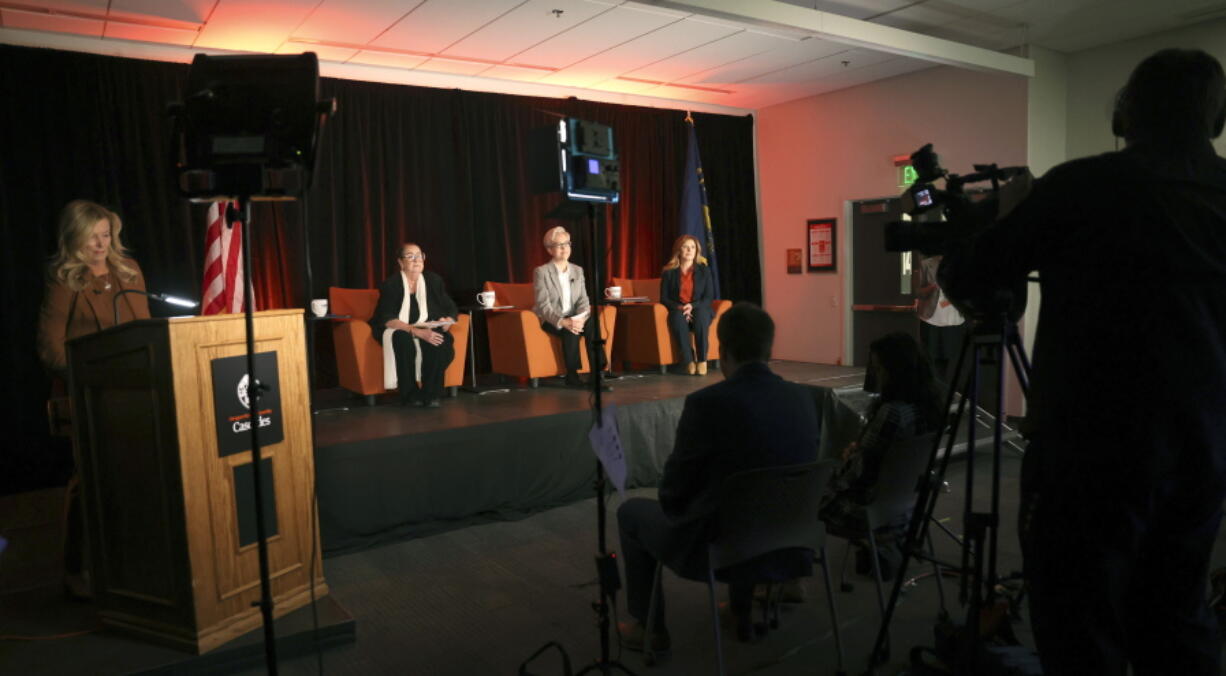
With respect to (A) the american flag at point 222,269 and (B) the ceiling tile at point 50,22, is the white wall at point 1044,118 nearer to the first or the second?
(A) the american flag at point 222,269

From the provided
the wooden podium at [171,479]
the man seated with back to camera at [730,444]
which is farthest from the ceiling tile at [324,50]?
the man seated with back to camera at [730,444]

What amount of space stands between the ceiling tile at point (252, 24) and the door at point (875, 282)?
16.4ft

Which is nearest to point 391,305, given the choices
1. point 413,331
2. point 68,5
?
point 413,331

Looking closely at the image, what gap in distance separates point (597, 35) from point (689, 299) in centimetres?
216

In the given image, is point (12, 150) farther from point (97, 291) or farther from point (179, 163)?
point (179, 163)

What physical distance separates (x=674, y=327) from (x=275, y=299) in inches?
123

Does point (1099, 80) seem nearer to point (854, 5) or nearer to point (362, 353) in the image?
point (854, 5)

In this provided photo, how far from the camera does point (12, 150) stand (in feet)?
15.9

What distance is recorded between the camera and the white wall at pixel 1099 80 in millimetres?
5641

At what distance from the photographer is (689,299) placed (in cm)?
636

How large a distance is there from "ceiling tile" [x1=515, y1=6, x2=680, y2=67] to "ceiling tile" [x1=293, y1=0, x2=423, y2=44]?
1.16 m

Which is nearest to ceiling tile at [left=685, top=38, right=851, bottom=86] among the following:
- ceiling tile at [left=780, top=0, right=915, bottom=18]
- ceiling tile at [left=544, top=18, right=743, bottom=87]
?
ceiling tile at [left=780, top=0, right=915, bottom=18]

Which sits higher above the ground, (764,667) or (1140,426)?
(1140,426)

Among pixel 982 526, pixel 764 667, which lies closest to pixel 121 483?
pixel 764 667
